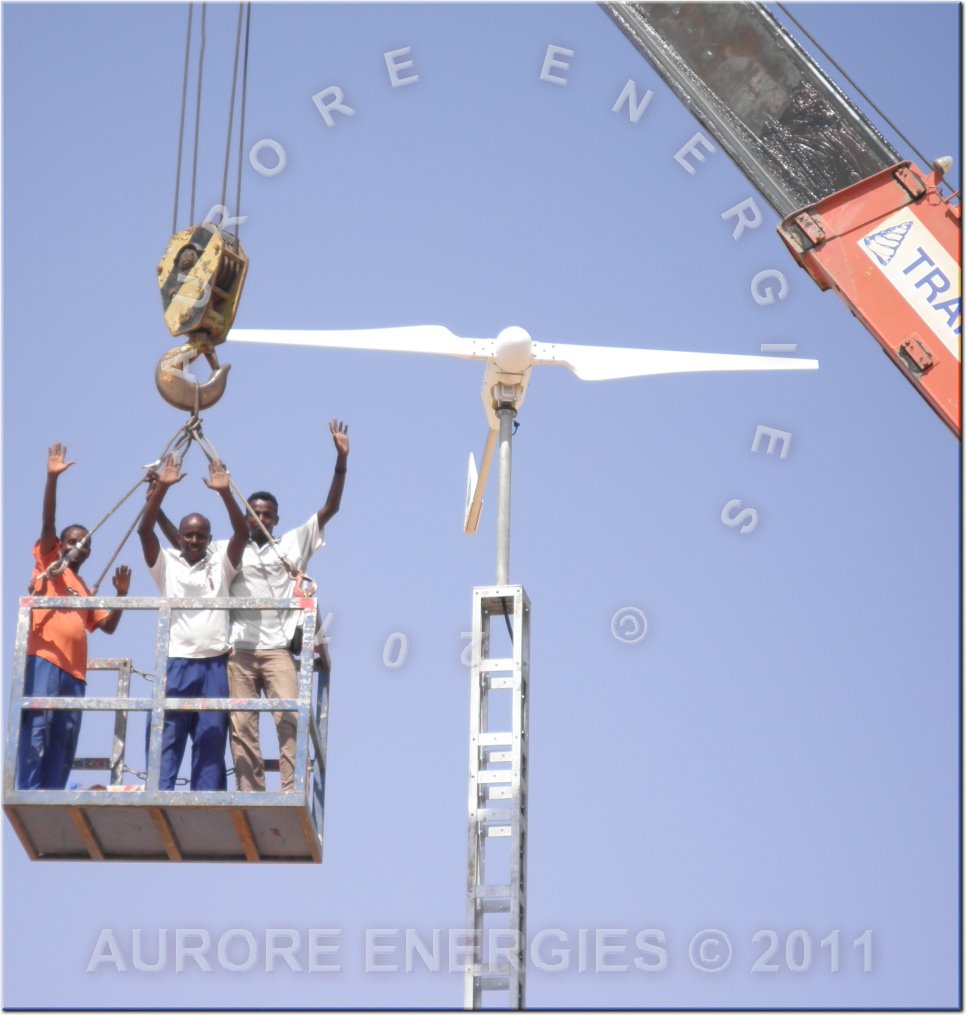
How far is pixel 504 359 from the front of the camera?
84.2 ft

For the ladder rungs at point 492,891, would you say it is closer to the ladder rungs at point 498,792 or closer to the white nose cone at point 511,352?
the ladder rungs at point 498,792

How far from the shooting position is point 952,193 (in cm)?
2067

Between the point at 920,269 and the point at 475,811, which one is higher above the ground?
the point at 920,269

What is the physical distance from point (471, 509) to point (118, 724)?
6.41 meters

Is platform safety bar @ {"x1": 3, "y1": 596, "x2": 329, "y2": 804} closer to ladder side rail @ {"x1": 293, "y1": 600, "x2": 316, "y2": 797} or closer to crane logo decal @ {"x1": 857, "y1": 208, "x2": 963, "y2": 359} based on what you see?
ladder side rail @ {"x1": 293, "y1": 600, "x2": 316, "y2": 797}

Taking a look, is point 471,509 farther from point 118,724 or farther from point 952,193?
point 952,193

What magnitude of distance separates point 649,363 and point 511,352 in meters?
2.11

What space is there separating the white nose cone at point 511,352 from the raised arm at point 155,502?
565 cm

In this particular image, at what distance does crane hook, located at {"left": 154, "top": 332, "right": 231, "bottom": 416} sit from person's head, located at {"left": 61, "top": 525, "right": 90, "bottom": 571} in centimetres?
143

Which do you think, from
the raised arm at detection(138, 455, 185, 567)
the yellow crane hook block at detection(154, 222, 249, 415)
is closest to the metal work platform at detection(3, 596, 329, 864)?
the raised arm at detection(138, 455, 185, 567)

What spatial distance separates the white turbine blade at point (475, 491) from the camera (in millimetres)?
26558

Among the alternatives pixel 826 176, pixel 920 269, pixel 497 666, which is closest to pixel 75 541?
pixel 497 666

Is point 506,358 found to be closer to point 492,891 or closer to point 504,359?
point 504,359

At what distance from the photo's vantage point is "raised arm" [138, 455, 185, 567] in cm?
2077
